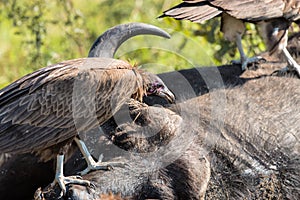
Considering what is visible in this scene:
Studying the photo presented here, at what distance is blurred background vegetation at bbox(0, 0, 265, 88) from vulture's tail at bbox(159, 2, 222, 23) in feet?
3.44

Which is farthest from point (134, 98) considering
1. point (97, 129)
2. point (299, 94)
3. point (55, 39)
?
point (55, 39)

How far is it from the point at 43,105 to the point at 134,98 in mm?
813

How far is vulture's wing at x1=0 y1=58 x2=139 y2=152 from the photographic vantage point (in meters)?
6.02

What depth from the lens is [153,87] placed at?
6.65 metres

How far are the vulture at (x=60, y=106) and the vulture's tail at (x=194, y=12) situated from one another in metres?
1.23

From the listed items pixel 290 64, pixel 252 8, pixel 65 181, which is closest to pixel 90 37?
pixel 252 8

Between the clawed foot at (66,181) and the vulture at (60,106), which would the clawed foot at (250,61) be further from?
the clawed foot at (66,181)

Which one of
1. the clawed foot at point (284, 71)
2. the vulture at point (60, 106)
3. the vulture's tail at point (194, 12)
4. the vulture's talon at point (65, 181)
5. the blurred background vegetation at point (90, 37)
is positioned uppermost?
the vulture's tail at point (194, 12)

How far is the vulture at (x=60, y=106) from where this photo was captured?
602 cm

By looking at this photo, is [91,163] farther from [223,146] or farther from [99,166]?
[223,146]

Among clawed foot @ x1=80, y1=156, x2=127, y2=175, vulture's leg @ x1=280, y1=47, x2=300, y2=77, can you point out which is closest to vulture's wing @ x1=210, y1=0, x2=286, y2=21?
vulture's leg @ x1=280, y1=47, x2=300, y2=77

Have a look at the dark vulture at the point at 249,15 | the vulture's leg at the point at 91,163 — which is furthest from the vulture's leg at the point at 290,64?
the vulture's leg at the point at 91,163

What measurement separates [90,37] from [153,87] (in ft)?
17.8

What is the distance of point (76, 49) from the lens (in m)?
11.5
